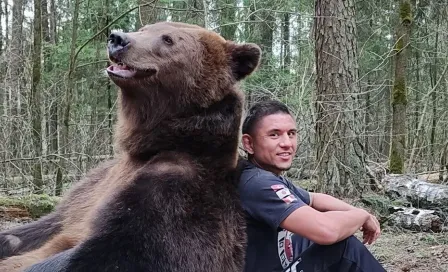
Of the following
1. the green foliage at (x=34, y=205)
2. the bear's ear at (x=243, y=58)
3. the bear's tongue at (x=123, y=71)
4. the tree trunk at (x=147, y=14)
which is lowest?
the green foliage at (x=34, y=205)

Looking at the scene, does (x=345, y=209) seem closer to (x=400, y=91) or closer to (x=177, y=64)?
(x=177, y=64)

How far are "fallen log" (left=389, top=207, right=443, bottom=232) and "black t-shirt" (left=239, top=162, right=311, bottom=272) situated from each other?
12.6 feet

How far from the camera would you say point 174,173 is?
2.65 metres

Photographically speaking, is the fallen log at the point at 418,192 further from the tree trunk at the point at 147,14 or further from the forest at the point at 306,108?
the tree trunk at the point at 147,14

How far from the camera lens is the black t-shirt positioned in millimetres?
2865

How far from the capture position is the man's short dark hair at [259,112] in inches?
130

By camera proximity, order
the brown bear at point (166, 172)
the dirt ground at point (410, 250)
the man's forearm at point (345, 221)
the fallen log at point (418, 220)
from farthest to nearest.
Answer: the fallen log at point (418, 220), the dirt ground at point (410, 250), the man's forearm at point (345, 221), the brown bear at point (166, 172)

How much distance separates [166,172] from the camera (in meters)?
2.64

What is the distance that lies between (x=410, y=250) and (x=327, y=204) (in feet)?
9.36

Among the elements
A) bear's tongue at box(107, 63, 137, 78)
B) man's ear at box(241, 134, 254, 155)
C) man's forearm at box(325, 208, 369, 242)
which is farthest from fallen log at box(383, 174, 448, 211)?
bear's tongue at box(107, 63, 137, 78)

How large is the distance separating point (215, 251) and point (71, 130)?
953 cm

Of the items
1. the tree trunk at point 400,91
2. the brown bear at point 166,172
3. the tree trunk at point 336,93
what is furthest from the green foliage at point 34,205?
the tree trunk at point 400,91

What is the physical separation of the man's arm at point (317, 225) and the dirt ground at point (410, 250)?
2.60 metres

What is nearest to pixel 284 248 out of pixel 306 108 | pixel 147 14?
pixel 306 108
